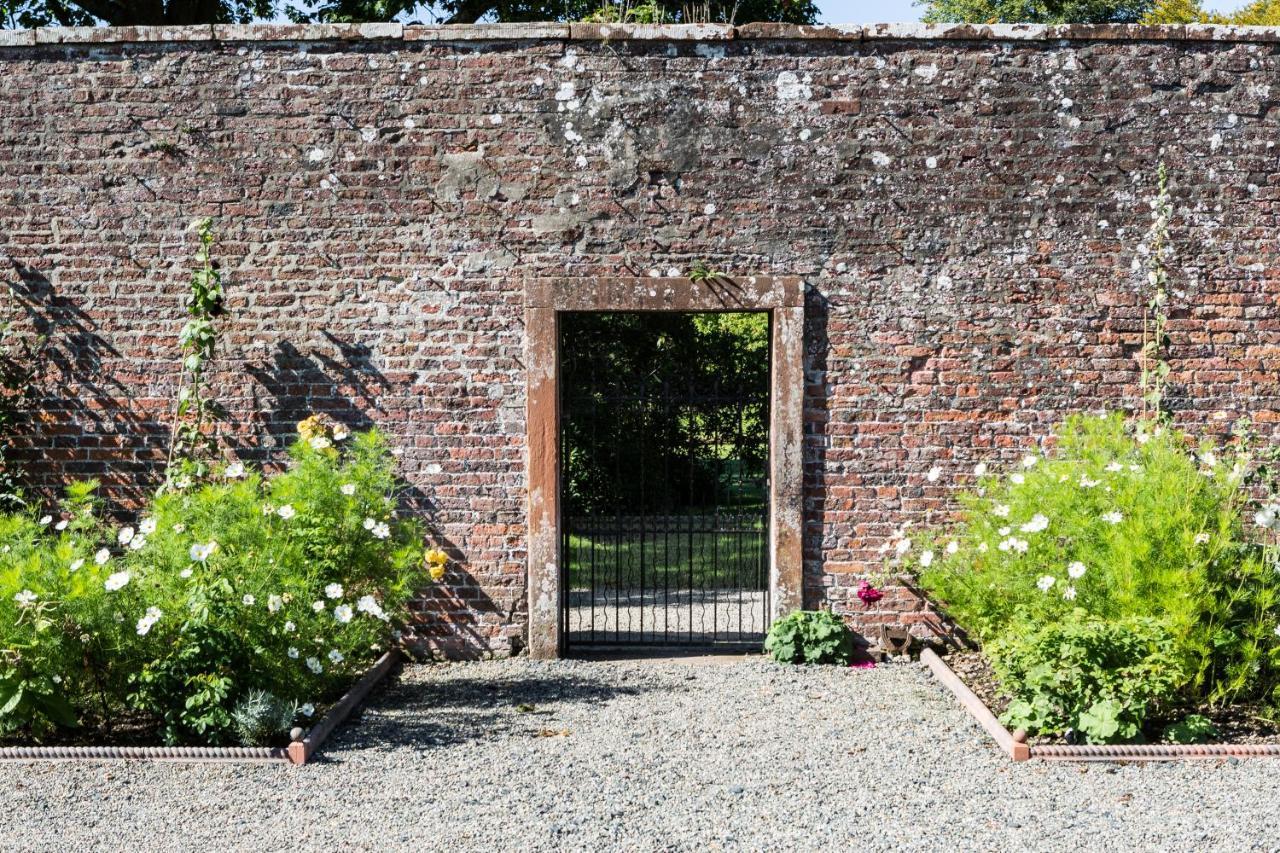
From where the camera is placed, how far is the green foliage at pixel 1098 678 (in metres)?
5.30

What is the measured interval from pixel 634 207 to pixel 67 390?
361 cm

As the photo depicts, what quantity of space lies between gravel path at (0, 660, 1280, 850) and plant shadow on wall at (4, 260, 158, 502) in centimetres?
245

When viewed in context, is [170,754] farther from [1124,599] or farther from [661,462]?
[661,462]

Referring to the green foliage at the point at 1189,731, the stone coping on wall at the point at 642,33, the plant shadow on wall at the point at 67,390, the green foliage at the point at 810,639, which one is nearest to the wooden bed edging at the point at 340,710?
the plant shadow on wall at the point at 67,390

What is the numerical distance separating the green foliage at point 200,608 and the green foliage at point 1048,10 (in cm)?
2142

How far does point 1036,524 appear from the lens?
614cm

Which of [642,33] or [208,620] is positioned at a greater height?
[642,33]

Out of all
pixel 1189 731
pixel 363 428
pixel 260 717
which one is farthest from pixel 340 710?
pixel 1189 731

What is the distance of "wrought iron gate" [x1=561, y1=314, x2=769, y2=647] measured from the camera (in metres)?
8.36

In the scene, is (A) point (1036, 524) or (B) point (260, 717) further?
(A) point (1036, 524)

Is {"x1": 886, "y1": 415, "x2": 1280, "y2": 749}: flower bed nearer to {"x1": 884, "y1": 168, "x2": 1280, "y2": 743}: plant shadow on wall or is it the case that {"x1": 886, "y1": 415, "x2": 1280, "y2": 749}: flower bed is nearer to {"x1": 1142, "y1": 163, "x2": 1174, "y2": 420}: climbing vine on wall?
{"x1": 884, "y1": 168, "x2": 1280, "y2": 743}: plant shadow on wall

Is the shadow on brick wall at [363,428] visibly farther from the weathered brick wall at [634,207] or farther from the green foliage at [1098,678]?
the green foliage at [1098,678]

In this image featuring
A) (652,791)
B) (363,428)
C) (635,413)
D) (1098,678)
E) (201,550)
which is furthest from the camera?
(635,413)

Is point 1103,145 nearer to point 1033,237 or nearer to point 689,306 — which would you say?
point 1033,237
